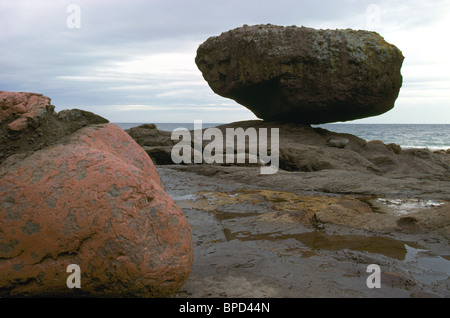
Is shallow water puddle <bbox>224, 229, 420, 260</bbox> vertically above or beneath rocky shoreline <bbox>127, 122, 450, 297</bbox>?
beneath

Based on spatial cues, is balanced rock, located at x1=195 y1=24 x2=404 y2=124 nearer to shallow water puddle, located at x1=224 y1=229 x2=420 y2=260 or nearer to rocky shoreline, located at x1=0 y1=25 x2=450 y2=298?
rocky shoreline, located at x1=0 y1=25 x2=450 y2=298

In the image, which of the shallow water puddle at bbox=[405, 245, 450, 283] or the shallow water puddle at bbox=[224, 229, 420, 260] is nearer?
the shallow water puddle at bbox=[405, 245, 450, 283]

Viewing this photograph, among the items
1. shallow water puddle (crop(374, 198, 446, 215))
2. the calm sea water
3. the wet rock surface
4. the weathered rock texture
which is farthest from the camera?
the calm sea water

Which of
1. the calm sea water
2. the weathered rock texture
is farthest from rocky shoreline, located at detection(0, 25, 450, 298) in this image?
the calm sea water

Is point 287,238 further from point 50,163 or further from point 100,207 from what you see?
point 50,163

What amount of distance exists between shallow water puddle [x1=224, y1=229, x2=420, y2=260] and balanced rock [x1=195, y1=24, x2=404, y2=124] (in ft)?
25.1

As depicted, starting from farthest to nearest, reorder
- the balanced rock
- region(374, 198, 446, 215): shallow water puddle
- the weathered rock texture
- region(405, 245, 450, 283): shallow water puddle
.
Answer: the balanced rock
region(374, 198, 446, 215): shallow water puddle
region(405, 245, 450, 283): shallow water puddle
the weathered rock texture

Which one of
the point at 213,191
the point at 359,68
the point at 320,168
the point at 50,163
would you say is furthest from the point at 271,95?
the point at 50,163

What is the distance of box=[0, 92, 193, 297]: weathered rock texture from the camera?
2.21 meters

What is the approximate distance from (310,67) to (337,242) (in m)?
7.97

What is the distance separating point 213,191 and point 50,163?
406cm

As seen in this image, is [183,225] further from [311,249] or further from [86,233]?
[311,249]

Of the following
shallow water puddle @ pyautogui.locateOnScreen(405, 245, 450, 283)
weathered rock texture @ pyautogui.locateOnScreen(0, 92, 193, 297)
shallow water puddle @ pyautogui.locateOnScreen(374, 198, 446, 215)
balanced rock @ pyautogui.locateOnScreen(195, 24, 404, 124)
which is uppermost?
balanced rock @ pyautogui.locateOnScreen(195, 24, 404, 124)
